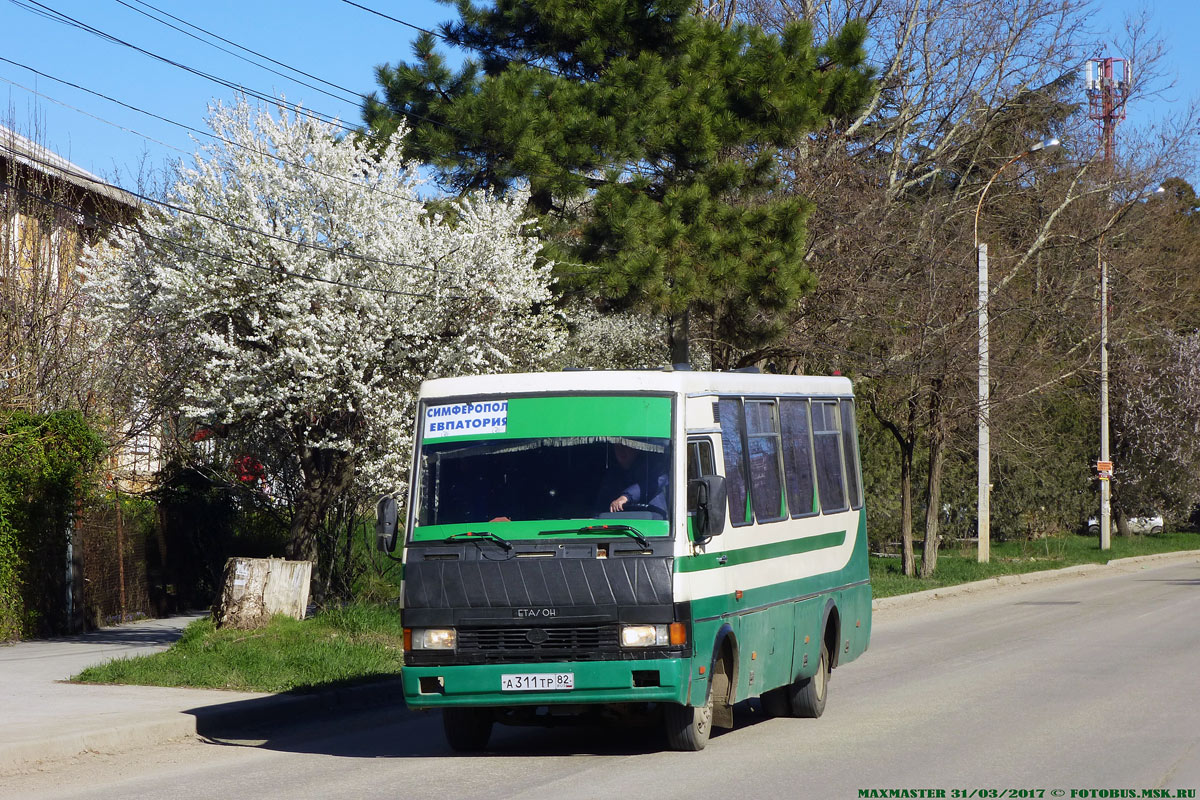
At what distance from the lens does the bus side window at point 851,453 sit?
540 inches

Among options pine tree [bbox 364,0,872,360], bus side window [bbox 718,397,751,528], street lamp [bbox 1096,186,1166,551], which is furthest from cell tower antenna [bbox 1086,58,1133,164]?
bus side window [bbox 718,397,751,528]

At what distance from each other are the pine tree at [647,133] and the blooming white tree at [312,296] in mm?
1757

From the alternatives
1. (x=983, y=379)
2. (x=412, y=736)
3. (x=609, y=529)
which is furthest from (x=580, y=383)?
(x=983, y=379)

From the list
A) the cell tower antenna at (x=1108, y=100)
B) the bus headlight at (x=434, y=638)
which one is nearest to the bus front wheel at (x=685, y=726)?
the bus headlight at (x=434, y=638)

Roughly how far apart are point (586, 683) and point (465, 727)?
1.33m

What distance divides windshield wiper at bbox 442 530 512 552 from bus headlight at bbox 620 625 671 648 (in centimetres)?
95

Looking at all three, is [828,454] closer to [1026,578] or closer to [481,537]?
[481,537]

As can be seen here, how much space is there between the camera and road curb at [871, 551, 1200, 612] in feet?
80.1

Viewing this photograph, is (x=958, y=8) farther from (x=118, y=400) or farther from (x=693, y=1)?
(x=118, y=400)

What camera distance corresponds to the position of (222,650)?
14477mm

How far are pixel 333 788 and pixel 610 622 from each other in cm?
201

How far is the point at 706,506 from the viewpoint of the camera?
31.5 feet

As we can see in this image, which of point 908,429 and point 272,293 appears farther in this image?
point 908,429

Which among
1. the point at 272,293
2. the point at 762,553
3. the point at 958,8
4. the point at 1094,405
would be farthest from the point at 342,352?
the point at 1094,405
